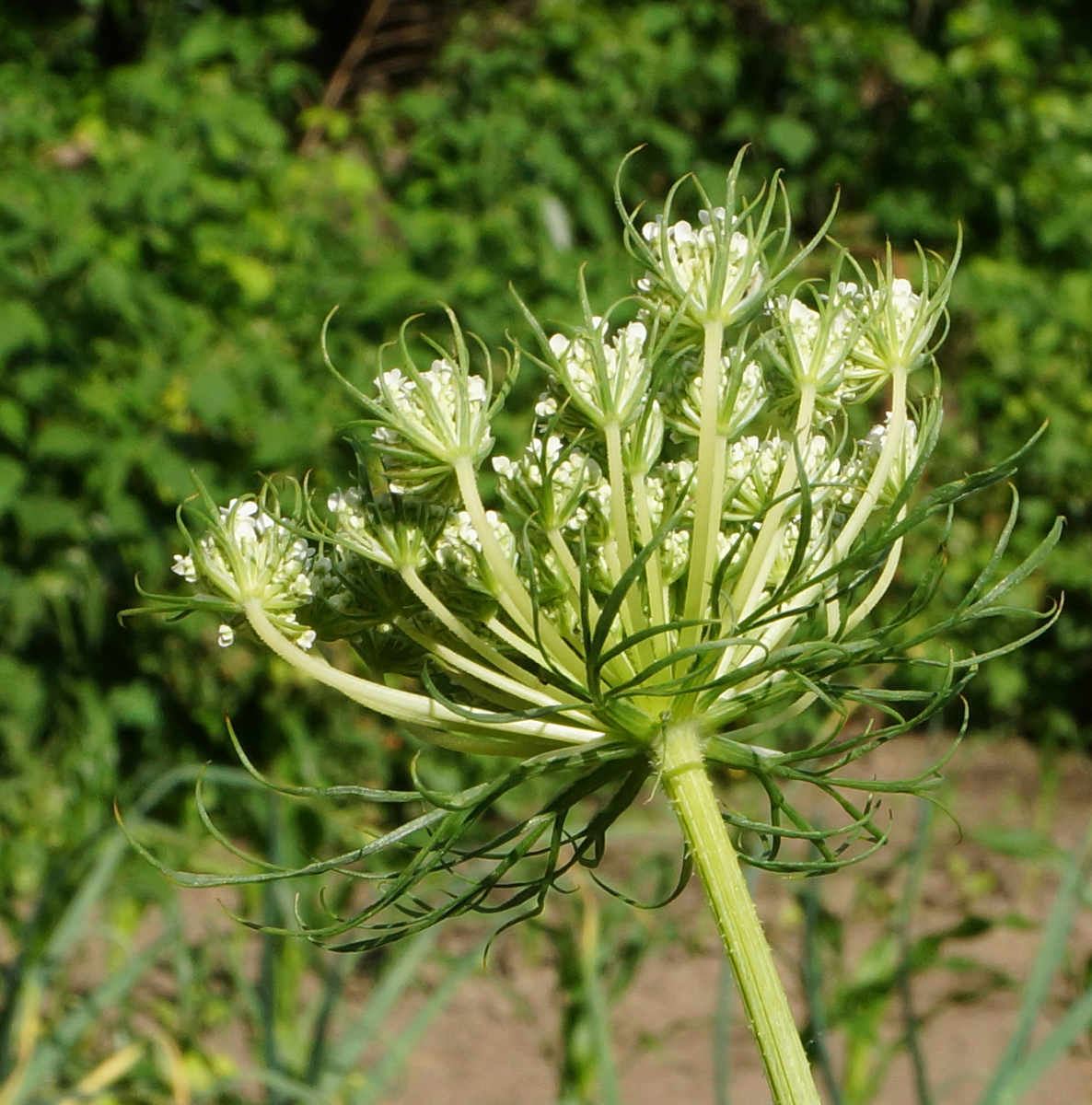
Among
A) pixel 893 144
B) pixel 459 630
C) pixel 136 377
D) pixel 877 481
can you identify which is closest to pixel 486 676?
pixel 459 630

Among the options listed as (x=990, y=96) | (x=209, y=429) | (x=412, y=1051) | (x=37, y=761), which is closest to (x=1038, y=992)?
(x=412, y=1051)

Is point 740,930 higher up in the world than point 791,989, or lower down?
lower down

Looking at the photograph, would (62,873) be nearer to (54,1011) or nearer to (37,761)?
(54,1011)

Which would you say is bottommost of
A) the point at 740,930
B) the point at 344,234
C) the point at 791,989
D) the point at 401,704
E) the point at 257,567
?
the point at 740,930

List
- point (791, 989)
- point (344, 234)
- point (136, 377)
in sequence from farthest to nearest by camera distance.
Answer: point (344, 234), point (791, 989), point (136, 377)

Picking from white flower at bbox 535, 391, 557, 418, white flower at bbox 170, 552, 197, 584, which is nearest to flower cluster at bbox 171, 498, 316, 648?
white flower at bbox 170, 552, 197, 584

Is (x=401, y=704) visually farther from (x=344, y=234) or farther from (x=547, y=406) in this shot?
(x=344, y=234)
